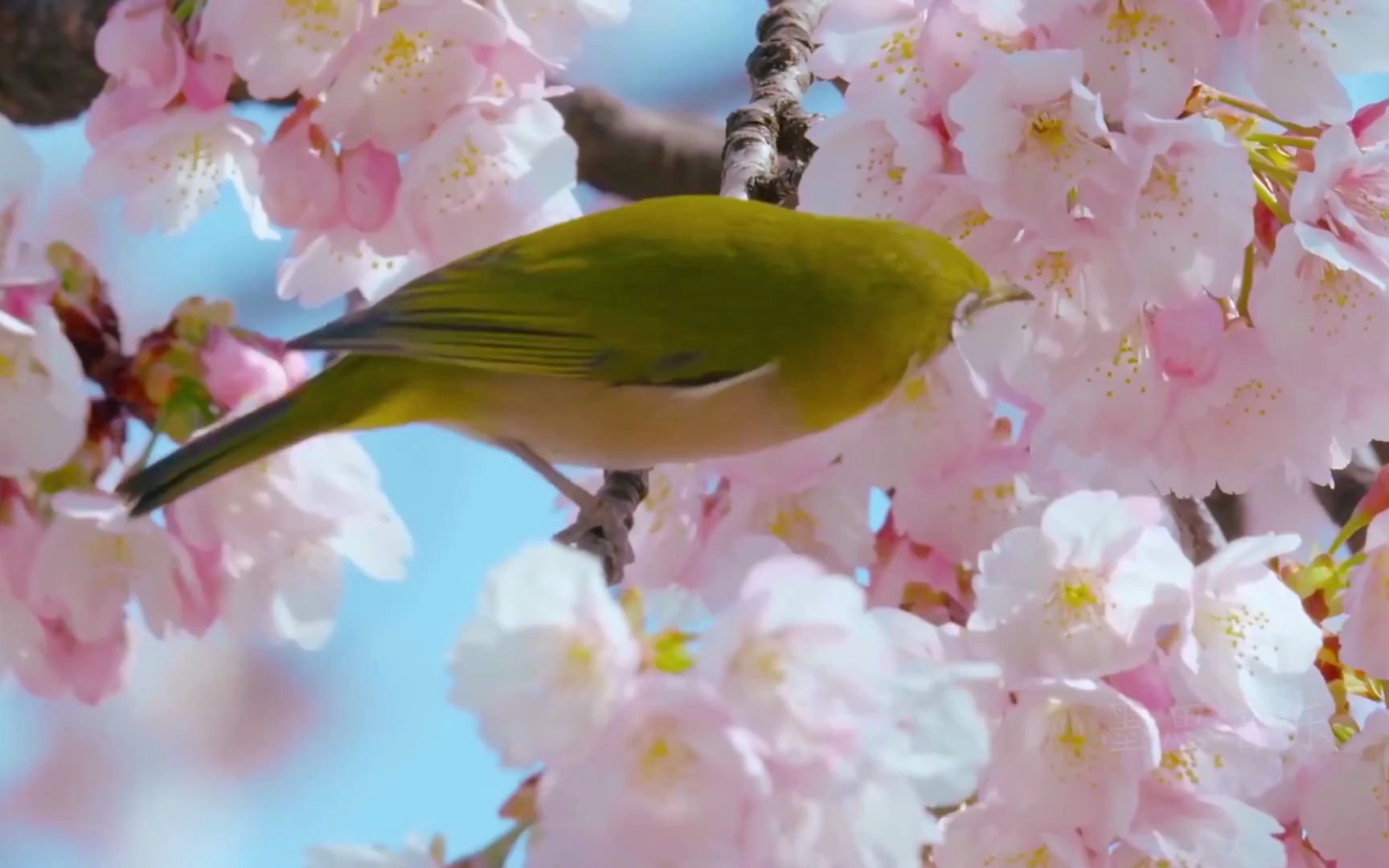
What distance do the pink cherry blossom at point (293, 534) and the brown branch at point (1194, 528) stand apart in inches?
29.1

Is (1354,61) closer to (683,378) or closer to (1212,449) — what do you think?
(1212,449)

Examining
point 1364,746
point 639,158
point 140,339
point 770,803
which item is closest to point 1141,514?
point 1364,746

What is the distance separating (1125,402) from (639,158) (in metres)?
0.87

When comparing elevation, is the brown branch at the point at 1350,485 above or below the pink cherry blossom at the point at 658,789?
below

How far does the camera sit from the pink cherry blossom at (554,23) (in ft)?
3.46

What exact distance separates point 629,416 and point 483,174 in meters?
0.22

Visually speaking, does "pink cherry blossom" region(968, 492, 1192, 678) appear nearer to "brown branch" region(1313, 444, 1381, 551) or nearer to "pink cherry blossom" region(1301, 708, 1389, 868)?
"pink cherry blossom" region(1301, 708, 1389, 868)

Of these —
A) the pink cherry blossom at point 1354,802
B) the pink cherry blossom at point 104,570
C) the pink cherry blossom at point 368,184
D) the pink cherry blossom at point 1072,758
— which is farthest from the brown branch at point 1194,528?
the pink cherry blossom at point 104,570

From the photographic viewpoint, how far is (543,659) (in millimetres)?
553

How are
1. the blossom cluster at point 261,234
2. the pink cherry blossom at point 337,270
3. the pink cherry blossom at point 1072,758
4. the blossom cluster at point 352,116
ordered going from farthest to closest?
the pink cherry blossom at point 337,270 < the blossom cluster at point 352,116 < the blossom cluster at point 261,234 < the pink cherry blossom at point 1072,758

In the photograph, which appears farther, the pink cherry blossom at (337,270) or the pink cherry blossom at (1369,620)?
the pink cherry blossom at (337,270)

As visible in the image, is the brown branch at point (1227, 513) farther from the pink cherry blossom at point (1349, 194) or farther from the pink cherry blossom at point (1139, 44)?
the pink cherry blossom at point (1139, 44)

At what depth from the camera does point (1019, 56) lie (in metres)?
0.87

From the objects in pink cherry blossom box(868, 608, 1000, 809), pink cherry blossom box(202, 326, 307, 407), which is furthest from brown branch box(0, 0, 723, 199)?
pink cherry blossom box(868, 608, 1000, 809)
